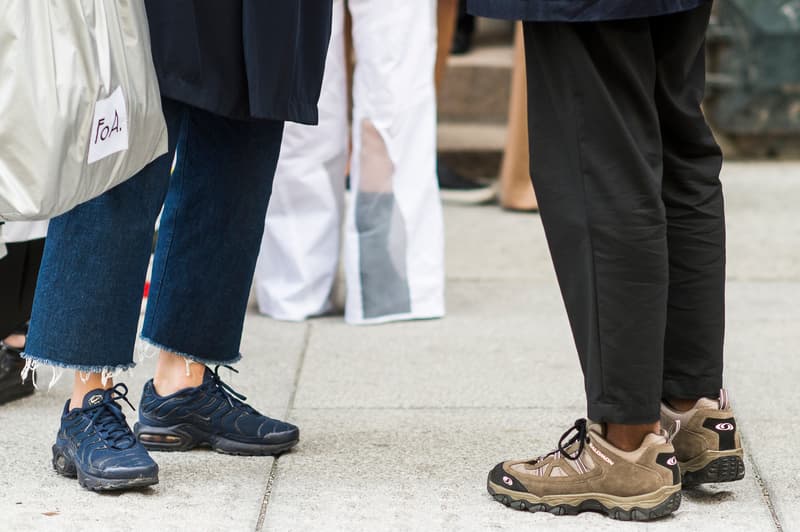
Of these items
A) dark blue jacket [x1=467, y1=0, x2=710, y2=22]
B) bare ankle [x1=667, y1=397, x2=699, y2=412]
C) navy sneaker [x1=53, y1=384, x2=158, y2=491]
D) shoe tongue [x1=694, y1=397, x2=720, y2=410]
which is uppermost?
dark blue jacket [x1=467, y1=0, x2=710, y2=22]

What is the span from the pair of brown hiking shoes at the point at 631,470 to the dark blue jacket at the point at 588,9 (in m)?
0.73

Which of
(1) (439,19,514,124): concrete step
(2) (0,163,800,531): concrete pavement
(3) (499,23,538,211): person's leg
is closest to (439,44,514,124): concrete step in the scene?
(1) (439,19,514,124): concrete step

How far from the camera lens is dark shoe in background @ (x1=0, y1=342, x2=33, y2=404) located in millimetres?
3023

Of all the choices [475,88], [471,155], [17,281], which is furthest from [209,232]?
[475,88]

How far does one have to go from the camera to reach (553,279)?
427cm

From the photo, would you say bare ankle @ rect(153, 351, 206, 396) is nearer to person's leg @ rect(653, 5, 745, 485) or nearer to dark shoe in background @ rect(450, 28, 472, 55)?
person's leg @ rect(653, 5, 745, 485)

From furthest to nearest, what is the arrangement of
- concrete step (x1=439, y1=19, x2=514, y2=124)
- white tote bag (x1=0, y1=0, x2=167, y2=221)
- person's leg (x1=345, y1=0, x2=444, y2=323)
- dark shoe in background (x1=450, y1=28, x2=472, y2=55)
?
dark shoe in background (x1=450, y1=28, x2=472, y2=55) → concrete step (x1=439, y1=19, x2=514, y2=124) → person's leg (x1=345, y1=0, x2=444, y2=323) → white tote bag (x1=0, y1=0, x2=167, y2=221)

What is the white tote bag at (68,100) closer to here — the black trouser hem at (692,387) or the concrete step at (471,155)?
the black trouser hem at (692,387)

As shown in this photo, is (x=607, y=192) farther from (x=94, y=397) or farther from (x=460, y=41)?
(x=460, y=41)

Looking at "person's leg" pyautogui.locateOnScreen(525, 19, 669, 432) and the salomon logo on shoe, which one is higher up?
"person's leg" pyautogui.locateOnScreen(525, 19, 669, 432)

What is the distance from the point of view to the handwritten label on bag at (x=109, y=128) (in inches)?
85.0

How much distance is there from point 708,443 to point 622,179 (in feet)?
1.81

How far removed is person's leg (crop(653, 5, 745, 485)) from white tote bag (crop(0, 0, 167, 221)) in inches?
36.0

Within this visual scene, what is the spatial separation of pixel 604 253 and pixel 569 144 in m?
0.19
